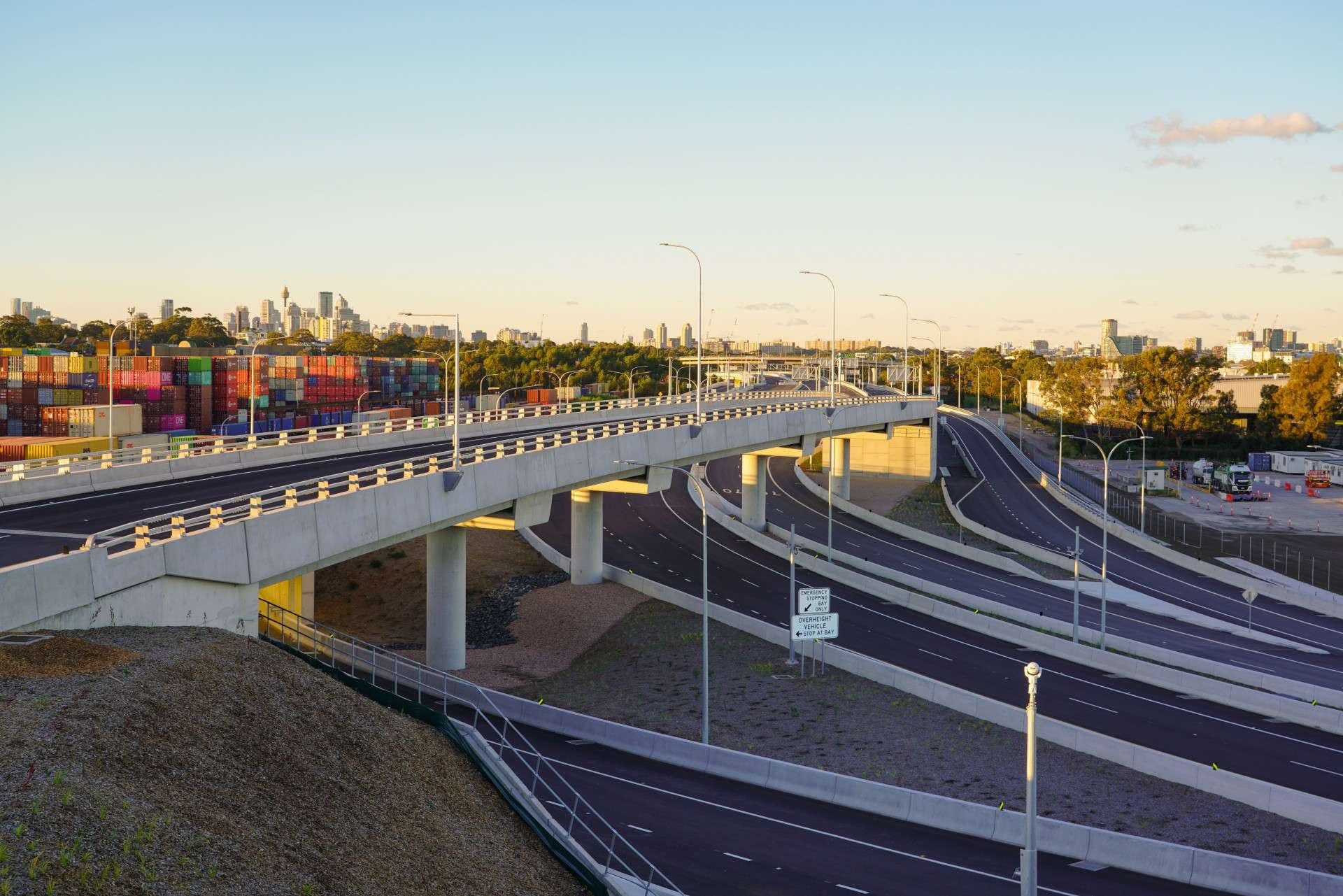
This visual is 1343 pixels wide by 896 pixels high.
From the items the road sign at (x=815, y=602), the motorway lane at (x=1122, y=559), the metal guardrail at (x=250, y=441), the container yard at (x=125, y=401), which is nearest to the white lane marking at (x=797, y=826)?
the road sign at (x=815, y=602)

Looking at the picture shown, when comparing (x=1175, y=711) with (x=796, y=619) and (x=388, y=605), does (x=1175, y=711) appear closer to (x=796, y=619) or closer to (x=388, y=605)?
(x=796, y=619)

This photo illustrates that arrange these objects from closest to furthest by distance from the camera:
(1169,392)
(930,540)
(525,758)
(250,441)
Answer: (525,758) → (250,441) → (930,540) → (1169,392)

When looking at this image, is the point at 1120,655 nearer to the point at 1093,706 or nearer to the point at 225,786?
the point at 1093,706

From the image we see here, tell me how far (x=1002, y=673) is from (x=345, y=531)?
24.6m

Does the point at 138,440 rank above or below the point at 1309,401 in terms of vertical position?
below

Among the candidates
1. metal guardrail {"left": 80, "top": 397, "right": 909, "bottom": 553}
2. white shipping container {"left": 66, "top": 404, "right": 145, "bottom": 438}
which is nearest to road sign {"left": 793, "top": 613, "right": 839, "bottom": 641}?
metal guardrail {"left": 80, "top": 397, "right": 909, "bottom": 553}

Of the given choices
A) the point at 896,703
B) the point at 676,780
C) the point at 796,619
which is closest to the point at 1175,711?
the point at 896,703

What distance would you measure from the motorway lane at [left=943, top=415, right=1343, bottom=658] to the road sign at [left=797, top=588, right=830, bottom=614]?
62.3 ft

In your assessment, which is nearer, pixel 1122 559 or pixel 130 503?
pixel 130 503

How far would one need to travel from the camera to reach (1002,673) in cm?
4184

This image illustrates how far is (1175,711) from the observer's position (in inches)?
1490

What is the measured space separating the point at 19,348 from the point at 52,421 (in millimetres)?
60117

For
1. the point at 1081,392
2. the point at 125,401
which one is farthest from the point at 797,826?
the point at 1081,392

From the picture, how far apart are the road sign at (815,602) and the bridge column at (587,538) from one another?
17.6 m
